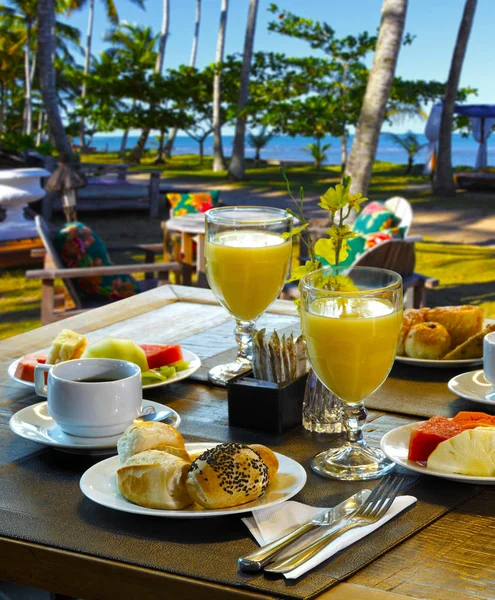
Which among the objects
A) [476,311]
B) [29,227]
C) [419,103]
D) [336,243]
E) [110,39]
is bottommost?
[29,227]

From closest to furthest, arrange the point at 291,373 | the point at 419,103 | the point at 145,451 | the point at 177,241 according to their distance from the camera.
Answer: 1. the point at 145,451
2. the point at 291,373
3. the point at 177,241
4. the point at 419,103

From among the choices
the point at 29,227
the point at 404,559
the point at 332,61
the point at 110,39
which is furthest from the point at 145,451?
the point at 110,39

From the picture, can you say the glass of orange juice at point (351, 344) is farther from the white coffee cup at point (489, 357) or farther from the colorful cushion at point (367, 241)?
the colorful cushion at point (367, 241)

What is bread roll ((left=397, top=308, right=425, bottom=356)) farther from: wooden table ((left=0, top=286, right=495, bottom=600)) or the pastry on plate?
the pastry on plate

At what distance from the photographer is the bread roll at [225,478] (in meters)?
1.22

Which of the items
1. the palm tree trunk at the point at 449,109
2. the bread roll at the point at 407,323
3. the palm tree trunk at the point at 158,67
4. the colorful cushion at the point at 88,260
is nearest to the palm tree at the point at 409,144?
the palm tree trunk at the point at 449,109

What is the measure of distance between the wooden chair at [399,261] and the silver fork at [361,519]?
4.15 meters

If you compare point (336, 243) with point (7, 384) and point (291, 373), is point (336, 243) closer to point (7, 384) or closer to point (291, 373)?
point (291, 373)

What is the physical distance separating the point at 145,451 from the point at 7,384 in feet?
2.61

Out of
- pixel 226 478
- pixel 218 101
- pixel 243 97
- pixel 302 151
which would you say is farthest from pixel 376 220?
A: pixel 302 151

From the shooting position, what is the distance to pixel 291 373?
1.69 meters

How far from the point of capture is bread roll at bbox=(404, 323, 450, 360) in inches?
81.1

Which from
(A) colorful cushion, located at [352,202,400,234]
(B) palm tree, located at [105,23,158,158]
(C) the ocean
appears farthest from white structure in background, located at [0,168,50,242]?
(C) the ocean

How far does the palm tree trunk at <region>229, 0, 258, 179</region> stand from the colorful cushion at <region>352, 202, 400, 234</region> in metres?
14.4
